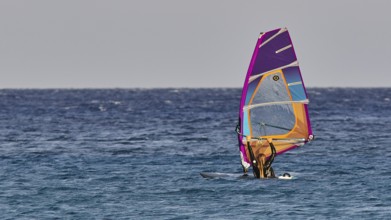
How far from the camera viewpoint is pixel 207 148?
59.0 metres

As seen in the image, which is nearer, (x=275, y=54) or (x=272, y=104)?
(x=275, y=54)

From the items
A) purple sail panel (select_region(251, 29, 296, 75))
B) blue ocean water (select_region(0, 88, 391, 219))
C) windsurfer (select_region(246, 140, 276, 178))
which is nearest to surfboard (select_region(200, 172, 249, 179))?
blue ocean water (select_region(0, 88, 391, 219))

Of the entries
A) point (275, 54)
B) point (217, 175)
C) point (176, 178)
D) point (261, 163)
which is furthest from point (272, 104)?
point (176, 178)

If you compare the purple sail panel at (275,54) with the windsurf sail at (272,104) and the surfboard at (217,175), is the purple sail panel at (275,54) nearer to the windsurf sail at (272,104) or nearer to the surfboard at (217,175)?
the windsurf sail at (272,104)

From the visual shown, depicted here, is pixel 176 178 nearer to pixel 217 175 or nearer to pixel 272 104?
pixel 217 175

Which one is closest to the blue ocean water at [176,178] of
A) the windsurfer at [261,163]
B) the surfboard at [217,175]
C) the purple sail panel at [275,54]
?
the surfboard at [217,175]

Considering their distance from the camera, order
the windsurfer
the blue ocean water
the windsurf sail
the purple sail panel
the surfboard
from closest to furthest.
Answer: the blue ocean water < the purple sail panel < the windsurfer < the windsurf sail < the surfboard

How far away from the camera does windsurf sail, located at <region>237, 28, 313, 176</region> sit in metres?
41.7

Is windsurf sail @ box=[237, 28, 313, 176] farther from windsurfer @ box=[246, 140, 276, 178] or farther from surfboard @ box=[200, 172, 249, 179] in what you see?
surfboard @ box=[200, 172, 249, 179]

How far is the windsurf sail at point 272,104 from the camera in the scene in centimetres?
4166

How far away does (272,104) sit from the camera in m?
42.7

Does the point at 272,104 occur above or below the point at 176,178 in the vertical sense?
above

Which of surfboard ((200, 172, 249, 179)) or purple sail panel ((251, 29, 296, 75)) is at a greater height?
purple sail panel ((251, 29, 296, 75))

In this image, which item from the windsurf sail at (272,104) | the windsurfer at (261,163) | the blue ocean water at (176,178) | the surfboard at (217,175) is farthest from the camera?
the surfboard at (217,175)
